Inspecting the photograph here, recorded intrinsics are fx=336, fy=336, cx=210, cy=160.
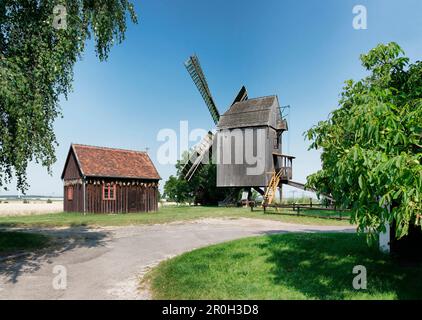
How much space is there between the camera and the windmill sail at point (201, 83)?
44.2 meters

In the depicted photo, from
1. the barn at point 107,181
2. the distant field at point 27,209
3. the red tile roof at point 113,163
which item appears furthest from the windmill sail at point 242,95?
the distant field at point 27,209

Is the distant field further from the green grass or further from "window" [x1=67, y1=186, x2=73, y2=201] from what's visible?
the green grass

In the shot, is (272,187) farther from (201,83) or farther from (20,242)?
(20,242)

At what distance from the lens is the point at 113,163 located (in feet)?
113

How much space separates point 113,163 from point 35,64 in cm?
2465

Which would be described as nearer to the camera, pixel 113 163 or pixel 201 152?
pixel 113 163

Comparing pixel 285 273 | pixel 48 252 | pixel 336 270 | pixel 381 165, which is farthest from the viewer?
pixel 48 252

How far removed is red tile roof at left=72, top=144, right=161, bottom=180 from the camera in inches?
1274

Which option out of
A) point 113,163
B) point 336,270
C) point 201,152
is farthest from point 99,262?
point 201,152

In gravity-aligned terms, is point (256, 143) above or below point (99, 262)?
above

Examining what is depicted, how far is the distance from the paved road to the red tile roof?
46.8ft

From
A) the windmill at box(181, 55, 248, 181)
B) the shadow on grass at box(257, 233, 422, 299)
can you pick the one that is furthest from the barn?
the shadow on grass at box(257, 233, 422, 299)
